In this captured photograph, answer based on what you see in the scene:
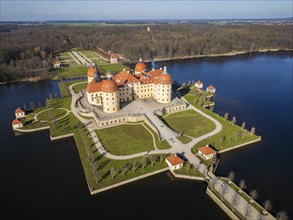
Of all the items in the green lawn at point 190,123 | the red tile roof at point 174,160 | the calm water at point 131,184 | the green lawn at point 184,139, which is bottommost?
the calm water at point 131,184

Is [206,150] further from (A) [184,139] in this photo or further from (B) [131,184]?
(B) [131,184]

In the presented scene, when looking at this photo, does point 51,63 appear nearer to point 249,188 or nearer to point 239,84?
point 239,84

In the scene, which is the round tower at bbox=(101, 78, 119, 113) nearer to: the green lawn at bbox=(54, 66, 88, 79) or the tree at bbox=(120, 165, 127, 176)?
the tree at bbox=(120, 165, 127, 176)

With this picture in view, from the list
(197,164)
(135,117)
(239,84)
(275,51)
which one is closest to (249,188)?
(197,164)

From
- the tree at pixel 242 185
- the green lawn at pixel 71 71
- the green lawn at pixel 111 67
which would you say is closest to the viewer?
the tree at pixel 242 185

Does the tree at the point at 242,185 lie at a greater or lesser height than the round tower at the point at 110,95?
lesser

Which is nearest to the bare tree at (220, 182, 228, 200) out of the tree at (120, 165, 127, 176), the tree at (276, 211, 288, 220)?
the tree at (276, 211, 288, 220)

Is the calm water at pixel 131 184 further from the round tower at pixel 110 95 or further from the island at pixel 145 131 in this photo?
the round tower at pixel 110 95

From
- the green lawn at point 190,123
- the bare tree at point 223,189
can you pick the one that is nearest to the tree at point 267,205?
the bare tree at point 223,189
